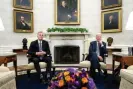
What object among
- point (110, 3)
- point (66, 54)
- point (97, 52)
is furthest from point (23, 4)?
point (97, 52)

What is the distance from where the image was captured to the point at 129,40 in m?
7.23

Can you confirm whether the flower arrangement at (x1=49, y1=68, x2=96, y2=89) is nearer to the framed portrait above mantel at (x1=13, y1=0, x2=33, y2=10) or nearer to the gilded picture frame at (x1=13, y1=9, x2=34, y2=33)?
the gilded picture frame at (x1=13, y1=9, x2=34, y2=33)

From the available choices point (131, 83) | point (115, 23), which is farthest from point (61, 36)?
point (131, 83)

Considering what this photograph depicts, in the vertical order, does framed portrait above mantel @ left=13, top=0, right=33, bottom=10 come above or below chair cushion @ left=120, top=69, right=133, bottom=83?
above

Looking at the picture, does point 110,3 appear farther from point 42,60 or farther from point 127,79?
point 127,79

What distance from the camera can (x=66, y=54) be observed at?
27.1 ft

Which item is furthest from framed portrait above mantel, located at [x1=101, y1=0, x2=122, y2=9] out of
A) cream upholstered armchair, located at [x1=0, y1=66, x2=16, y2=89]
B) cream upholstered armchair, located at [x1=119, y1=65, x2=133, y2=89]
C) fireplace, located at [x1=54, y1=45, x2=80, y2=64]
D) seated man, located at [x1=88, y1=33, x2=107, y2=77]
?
cream upholstered armchair, located at [x1=0, y1=66, x2=16, y2=89]

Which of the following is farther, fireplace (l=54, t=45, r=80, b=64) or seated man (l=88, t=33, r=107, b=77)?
fireplace (l=54, t=45, r=80, b=64)

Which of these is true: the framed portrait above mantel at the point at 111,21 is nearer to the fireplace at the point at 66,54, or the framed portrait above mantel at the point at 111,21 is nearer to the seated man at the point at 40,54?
the fireplace at the point at 66,54

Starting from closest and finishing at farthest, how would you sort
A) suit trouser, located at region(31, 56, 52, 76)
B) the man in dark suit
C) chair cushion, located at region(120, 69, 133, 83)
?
chair cushion, located at region(120, 69, 133, 83) < suit trouser, located at region(31, 56, 52, 76) < the man in dark suit

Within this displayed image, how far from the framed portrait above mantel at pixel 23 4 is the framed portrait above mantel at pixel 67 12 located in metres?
1.02

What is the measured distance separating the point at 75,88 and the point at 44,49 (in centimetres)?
363

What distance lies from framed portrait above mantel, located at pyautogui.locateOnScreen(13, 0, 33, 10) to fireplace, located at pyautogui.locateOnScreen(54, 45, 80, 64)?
6.22 feet

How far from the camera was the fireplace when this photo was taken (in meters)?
8.08
